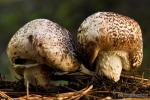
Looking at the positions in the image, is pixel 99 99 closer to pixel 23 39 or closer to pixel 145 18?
pixel 23 39

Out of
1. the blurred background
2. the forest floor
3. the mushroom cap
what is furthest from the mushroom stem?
the blurred background

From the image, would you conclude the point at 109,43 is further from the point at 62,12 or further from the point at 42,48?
the point at 62,12

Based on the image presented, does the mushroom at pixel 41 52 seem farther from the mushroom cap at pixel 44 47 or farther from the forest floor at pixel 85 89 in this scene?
the forest floor at pixel 85 89

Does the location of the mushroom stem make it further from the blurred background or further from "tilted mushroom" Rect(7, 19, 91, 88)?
the blurred background

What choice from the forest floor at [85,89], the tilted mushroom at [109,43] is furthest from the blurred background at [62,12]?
the tilted mushroom at [109,43]

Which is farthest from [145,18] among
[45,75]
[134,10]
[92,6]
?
[45,75]
